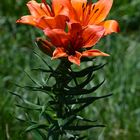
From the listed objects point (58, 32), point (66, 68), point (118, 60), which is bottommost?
point (118, 60)

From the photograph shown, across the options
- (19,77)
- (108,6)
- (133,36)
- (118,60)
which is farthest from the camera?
(133,36)

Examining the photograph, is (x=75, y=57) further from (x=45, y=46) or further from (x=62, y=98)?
(x=62, y=98)

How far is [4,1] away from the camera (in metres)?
4.83

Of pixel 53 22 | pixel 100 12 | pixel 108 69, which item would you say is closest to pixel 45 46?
pixel 53 22

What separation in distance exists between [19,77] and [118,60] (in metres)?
0.79

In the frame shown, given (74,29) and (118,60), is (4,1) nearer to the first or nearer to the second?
(118,60)

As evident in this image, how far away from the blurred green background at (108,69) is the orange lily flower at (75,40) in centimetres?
105

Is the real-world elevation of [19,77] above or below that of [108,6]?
below

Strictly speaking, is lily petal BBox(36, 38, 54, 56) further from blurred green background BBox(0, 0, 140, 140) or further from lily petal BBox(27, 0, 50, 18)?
blurred green background BBox(0, 0, 140, 140)

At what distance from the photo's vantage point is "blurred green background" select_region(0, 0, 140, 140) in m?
3.46

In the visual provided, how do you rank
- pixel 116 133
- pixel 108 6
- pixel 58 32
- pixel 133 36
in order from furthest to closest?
pixel 133 36 < pixel 116 133 < pixel 108 6 < pixel 58 32

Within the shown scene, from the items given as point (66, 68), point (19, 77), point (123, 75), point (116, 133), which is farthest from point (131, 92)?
point (66, 68)

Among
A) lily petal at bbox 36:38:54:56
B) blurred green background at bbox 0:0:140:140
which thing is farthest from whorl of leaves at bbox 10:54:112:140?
blurred green background at bbox 0:0:140:140

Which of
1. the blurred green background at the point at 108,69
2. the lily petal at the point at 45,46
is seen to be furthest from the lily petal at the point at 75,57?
the blurred green background at the point at 108,69
